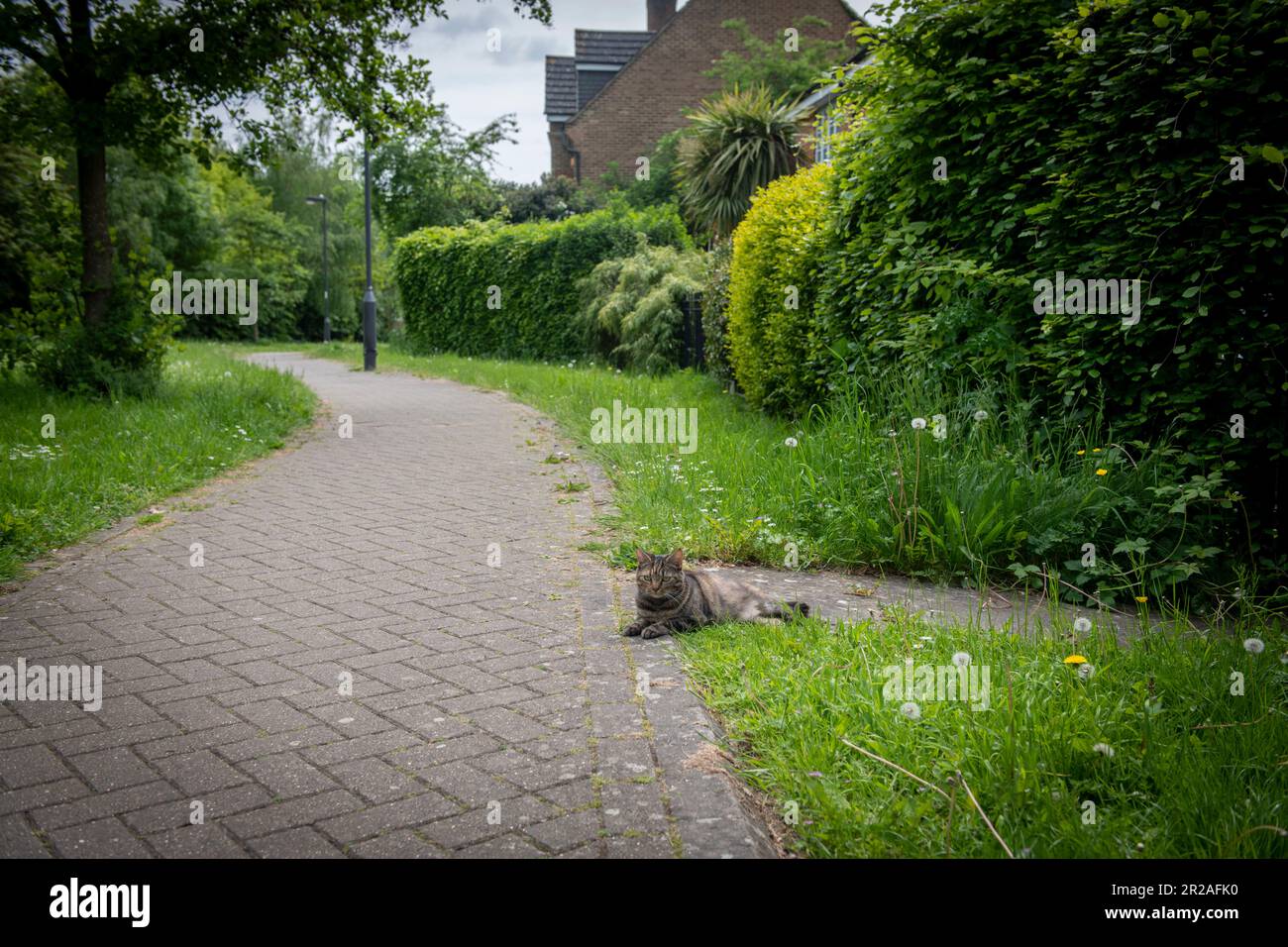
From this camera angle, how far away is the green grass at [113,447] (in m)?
7.18

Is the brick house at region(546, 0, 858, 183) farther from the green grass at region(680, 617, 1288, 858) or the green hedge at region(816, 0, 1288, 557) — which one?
the green grass at region(680, 617, 1288, 858)

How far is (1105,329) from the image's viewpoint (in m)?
5.84

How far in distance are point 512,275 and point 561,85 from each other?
1995cm

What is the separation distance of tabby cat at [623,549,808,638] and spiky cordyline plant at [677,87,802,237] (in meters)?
15.5

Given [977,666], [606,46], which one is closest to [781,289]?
[977,666]

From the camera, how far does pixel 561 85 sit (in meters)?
40.9

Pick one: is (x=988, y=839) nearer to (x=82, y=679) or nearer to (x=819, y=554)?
(x=819, y=554)

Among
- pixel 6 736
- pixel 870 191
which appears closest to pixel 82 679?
pixel 6 736

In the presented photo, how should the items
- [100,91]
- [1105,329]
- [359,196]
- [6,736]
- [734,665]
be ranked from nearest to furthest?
[6,736], [734,665], [1105,329], [100,91], [359,196]

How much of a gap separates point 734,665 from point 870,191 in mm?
5216

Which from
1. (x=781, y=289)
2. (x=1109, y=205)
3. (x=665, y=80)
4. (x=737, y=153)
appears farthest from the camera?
(x=665, y=80)

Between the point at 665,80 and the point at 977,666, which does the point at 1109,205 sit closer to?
the point at 977,666

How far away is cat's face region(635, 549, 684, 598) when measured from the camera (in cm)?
497

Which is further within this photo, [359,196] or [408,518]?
[359,196]
